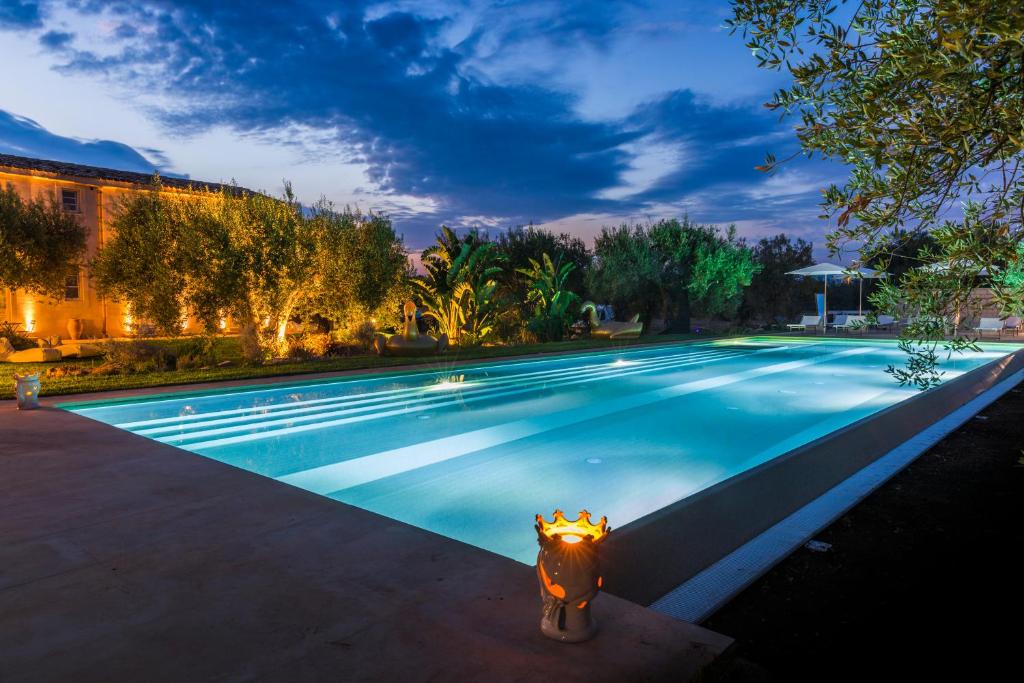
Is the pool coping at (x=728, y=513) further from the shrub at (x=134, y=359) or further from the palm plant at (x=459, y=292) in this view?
the palm plant at (x=459, y=292)

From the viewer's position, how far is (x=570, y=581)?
7.50 feet

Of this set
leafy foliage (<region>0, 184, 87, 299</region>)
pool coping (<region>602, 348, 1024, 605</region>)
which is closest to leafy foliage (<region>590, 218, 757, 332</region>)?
leafy foliage (<region>0, 184, 87, 299</region>)

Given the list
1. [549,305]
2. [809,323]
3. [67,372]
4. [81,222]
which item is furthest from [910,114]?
[81,222]

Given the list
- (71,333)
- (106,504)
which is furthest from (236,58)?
(106,504)

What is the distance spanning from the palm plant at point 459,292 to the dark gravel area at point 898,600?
15722 mm

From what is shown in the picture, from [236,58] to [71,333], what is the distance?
1217cm

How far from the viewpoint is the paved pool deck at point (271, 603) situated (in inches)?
85.5

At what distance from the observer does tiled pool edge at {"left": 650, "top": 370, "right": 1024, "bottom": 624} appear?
2873 mm

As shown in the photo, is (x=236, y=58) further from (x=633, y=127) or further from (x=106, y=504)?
(x=106, y=504)

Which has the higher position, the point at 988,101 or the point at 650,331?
the point at 988,101

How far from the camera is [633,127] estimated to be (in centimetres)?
2570

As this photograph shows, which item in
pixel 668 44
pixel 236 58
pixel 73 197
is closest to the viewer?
pixel 668 44

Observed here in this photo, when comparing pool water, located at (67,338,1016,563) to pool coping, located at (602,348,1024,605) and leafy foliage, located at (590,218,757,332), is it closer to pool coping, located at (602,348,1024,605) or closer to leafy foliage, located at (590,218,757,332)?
pool coping, located at (602,348,1024,605)

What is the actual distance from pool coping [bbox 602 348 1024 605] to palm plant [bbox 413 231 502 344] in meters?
14.2
